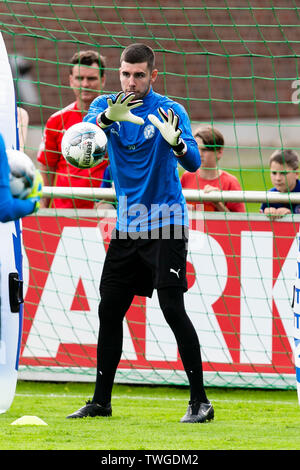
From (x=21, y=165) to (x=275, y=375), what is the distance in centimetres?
323

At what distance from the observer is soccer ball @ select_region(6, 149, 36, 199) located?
3.94 metres

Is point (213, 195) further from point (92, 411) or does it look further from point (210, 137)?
point (92, 411)

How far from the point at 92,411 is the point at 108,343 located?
1.25 feet

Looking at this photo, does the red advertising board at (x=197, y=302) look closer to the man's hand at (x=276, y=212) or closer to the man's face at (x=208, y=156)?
the man's hand at (x=276, y=212)

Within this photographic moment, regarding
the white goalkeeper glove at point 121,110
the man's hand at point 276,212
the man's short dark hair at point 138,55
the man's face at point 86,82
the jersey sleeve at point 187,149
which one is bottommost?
the man's hand at point 276,212

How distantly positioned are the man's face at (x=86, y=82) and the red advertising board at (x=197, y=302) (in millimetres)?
915

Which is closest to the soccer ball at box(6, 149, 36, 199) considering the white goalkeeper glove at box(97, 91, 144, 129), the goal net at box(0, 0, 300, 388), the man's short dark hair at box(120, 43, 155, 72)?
the white goalkeeper glove at box(97, 91, 144, 129)

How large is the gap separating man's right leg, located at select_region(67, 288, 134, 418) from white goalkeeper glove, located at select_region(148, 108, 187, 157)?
2.82 feet

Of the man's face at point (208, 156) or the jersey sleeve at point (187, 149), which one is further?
the man's face at point (208, 156)

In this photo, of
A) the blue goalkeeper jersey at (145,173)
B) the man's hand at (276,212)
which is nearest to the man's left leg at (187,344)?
the blue goalkeeper jersey at (145,173)

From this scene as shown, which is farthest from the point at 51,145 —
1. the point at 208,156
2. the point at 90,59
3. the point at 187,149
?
the point at 187,149

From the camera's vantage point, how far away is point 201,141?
23.0 feet

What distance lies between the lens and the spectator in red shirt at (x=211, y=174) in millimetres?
6930

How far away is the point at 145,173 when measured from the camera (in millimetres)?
5168
